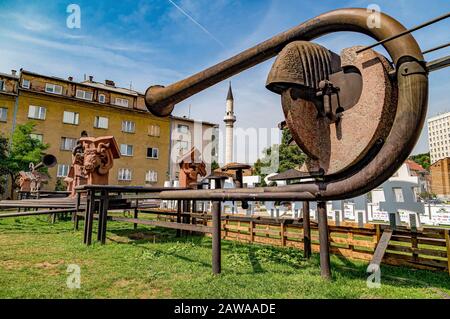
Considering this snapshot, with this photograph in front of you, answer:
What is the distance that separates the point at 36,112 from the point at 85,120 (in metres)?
4.44

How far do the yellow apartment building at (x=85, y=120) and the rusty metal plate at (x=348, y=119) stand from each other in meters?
31.0

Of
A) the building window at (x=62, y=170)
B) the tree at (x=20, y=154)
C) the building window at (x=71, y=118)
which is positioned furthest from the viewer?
the building window at (x=71, y=118)

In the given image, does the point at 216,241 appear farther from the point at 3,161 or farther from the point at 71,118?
the point at 71,118

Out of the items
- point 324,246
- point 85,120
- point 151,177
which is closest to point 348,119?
point 324,246

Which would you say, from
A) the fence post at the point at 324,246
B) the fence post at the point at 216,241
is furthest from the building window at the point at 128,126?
the fence post at the point at 324,246

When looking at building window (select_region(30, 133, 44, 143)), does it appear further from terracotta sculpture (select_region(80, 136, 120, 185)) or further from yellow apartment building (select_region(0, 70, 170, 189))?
terracotta sculpture (select_region(80, 136, 120, 185))

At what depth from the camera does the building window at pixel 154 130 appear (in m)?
35.7

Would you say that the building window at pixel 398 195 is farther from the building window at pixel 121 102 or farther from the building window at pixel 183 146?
the building window at pixel 121 102

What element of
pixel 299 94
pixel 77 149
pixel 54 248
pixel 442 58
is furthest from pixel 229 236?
pixel 77 149

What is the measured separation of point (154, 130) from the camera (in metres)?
36.0

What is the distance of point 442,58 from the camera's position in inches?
78.5

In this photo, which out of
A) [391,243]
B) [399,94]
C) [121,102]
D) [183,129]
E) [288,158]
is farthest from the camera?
[183,129]

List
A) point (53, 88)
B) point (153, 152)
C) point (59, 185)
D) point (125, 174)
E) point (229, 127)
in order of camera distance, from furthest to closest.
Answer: point (229, 127), point (153, 152), point (125, 174), point (53, 88), point (59, 185)

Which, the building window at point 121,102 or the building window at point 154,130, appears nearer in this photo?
the building window at point 121,102
